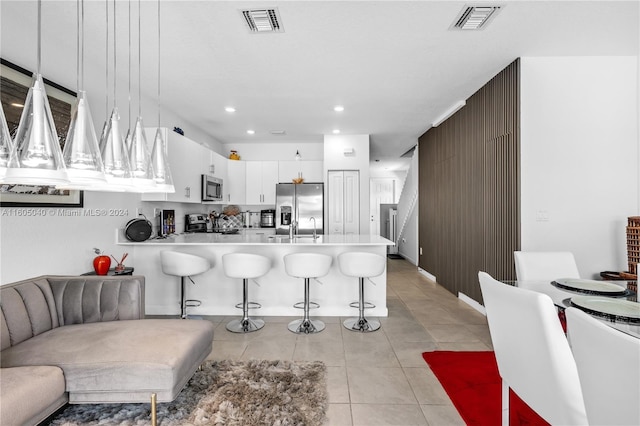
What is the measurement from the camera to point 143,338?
79.4 inches

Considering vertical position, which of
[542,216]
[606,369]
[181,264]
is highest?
[542,216]

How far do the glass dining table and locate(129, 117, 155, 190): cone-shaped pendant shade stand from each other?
93.8 inches

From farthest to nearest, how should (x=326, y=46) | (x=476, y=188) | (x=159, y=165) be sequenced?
(x=476, y=188), (x=326, y=46), (x=159, y=165)

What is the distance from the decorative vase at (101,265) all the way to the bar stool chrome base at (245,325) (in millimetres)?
1366

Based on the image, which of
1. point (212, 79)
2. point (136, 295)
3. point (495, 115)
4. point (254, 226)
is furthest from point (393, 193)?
point (136, 295)

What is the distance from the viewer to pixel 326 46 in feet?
9.14

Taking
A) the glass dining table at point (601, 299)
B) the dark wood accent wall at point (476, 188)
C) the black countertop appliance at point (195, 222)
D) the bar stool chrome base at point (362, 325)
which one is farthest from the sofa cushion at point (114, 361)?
the black countertop appliance at point (195, 222)

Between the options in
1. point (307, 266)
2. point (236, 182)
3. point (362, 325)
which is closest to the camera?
point (307, 266)

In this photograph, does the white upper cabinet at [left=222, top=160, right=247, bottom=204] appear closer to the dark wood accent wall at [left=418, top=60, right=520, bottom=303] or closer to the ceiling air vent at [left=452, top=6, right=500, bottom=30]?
the dark wood accent wall at [left=418, top=60, right=520, bottom=303]

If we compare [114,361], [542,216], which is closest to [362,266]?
[542,216]

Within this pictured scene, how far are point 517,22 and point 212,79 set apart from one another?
2.89 meters

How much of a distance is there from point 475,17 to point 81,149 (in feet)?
8.73

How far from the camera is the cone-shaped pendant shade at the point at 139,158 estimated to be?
1.82 metres

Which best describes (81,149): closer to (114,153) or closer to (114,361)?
(114,153)
